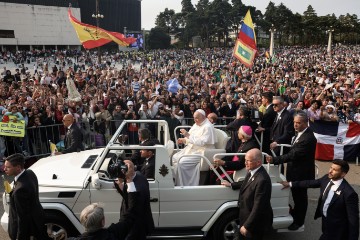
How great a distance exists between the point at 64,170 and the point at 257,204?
10.4 feet

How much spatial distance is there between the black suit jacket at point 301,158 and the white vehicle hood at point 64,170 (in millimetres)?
3012

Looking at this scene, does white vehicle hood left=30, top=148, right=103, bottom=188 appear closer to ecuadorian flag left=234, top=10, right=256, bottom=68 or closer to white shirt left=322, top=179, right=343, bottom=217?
white shirt left=322, top=179, right=343, bottom=217

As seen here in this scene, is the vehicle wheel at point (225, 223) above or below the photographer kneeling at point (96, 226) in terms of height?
below

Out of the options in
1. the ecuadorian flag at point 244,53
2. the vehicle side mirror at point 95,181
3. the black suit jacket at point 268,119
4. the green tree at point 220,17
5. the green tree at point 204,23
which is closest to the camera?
the vehicle side mirror at point 95,181

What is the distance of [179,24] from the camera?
104875mm

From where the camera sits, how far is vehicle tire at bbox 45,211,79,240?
509 cm

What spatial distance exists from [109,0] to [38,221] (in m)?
101

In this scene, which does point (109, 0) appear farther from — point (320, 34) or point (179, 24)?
point (320, 34)

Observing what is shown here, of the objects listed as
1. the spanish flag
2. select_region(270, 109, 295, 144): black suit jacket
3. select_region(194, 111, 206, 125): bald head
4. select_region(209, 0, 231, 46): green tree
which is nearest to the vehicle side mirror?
select_region(194, 111, 206, 125): bald head

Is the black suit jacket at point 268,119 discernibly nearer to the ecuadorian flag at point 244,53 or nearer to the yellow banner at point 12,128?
the yellow banner at point 12,128

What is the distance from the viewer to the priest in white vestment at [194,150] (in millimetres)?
5543

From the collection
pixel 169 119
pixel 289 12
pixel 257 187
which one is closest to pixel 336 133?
pixel 169 119

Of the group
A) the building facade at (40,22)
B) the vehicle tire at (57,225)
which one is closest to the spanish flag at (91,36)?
the vehicle tire at (57,225)

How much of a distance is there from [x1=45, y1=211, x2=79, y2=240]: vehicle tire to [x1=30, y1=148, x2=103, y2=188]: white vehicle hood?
0.43m
